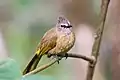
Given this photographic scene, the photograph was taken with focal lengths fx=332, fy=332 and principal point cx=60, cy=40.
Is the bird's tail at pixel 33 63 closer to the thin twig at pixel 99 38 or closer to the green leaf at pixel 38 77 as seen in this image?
→ the green leaf at pixel 38 77

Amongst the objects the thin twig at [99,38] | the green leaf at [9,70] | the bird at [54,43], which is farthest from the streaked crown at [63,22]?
the green leaf at [9,70]

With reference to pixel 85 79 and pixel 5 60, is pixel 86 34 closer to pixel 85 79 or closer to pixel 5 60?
pixel 85 79

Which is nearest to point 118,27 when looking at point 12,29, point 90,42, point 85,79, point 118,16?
point 118,16

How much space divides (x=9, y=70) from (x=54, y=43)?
20 cm

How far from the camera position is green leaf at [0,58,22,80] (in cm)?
123

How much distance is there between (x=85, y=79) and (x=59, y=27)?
237 millimetres

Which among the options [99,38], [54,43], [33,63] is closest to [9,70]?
[33,63]

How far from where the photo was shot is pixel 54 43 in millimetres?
1283

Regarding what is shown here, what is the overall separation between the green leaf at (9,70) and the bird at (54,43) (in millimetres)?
33

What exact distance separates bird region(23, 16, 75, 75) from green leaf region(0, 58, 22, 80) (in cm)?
3

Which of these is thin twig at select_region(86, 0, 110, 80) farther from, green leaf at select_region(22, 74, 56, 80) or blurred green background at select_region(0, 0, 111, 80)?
green leaf at select_region(22, 74, 56, 80)

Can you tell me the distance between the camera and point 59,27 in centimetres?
129

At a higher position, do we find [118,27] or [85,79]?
[118,27]

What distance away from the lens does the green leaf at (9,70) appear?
1.23 meters
